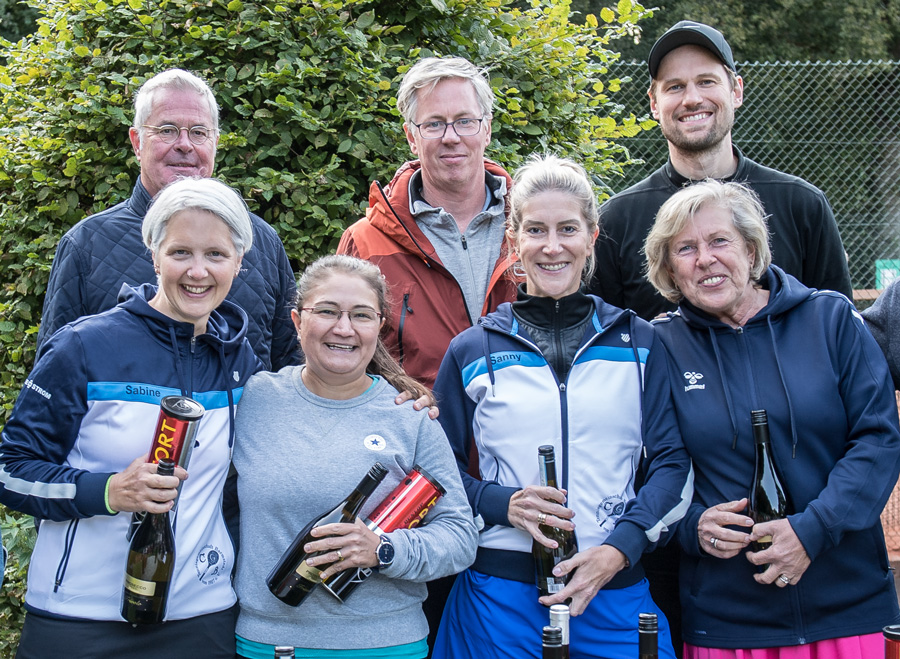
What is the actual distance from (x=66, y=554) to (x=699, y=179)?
9.27ft

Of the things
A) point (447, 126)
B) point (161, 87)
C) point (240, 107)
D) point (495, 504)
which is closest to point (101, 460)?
point (495, 504)

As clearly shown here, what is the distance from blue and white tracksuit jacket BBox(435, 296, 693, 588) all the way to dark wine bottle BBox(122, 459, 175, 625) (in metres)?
0.95

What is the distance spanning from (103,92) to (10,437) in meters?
2.22

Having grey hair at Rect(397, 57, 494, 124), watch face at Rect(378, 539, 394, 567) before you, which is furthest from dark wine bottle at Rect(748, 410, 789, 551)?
grey hair at Rect(397, 57, 494, 124)

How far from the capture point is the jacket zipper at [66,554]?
8.36ft

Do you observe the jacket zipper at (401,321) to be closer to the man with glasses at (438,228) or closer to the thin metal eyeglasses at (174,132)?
the man with glasses at (438,228)

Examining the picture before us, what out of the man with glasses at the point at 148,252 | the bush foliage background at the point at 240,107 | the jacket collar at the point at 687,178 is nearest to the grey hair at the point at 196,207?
the man with glasses at the point at 148,252

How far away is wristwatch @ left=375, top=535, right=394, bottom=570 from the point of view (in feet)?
8.53

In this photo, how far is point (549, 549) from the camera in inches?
110

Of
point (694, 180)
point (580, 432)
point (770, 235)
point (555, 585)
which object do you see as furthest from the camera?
point (694, 180)

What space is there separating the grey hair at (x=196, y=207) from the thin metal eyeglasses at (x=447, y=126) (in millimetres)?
976

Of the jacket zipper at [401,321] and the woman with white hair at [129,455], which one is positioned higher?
the jacket zipper at [401,321]

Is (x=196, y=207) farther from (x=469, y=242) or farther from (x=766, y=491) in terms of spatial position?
(x=766, y=491)

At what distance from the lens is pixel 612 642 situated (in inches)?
111
